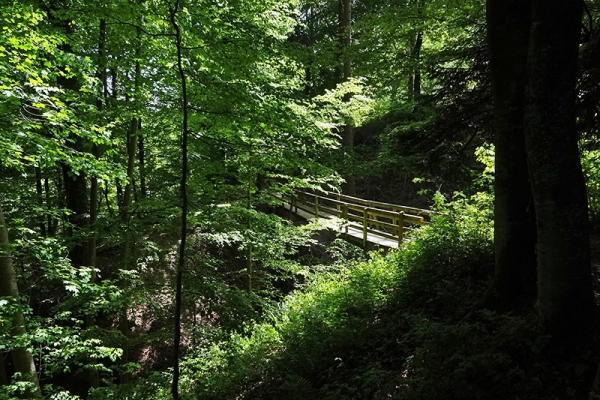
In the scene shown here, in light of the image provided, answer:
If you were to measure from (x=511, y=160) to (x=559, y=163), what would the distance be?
1081 mm

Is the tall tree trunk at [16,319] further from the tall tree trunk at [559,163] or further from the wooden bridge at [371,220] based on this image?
the tall tree trunk at [559,163]

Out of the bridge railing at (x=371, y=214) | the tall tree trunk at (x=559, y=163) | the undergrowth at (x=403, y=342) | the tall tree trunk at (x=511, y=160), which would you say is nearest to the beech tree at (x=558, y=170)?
the tall tree trunk at (x=559, y=163)

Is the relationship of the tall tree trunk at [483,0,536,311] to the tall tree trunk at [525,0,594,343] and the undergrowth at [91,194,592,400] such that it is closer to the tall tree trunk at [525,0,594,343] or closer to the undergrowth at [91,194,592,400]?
the undergrowth at [91,194,592,400]

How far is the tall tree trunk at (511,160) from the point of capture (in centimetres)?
382

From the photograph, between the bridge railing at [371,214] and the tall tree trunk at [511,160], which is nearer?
the tall tree trunk at [511,160]

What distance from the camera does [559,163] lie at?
9.64 feet

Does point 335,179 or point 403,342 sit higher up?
point 335,179

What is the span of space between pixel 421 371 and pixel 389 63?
5.42 metres

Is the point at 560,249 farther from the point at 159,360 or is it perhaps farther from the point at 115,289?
the point at 159,360

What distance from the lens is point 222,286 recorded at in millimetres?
4887

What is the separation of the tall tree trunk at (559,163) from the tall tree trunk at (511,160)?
898 mm

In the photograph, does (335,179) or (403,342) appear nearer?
(403,342)

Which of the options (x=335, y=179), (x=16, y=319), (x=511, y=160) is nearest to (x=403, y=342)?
(x=511, y=160)

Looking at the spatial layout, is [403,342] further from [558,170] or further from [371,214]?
[371,214]
